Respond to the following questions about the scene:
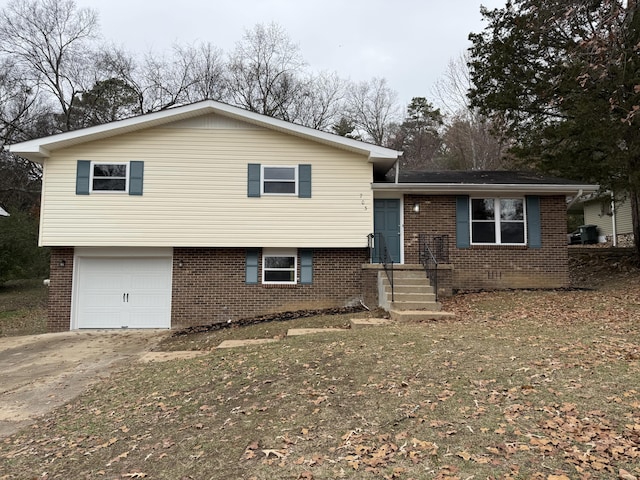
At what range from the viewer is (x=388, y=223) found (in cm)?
1291

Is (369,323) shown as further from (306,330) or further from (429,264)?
(429,264)

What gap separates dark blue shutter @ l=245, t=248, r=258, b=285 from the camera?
12.4 metres

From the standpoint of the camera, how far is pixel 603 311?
9102 mm

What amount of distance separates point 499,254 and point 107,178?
11247 millimetres

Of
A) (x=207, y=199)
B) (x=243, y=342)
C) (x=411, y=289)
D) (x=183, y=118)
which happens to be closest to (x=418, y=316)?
(x=411, y=289)

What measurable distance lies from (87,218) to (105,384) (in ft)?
21.7

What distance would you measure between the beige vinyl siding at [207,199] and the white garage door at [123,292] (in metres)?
0.91

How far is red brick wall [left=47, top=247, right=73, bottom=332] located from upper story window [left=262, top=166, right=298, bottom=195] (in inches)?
229

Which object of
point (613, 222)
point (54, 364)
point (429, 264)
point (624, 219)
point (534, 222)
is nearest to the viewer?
point (54, 364)

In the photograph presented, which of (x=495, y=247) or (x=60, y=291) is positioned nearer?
(x=60, y=291)

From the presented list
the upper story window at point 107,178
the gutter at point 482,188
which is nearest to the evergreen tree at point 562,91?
the gutter at point 482,188

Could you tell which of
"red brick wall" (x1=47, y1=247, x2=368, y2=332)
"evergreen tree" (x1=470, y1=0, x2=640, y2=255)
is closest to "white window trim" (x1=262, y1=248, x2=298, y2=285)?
"red brick wall" (x1=47, y1=247, x2=368, y2=332)

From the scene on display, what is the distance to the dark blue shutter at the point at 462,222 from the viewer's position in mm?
12602

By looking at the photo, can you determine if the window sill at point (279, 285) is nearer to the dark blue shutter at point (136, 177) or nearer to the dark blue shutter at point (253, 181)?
the dark blue shutter at point (253, 181)
